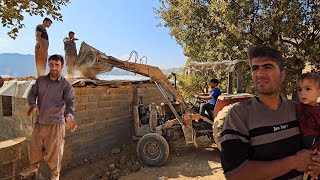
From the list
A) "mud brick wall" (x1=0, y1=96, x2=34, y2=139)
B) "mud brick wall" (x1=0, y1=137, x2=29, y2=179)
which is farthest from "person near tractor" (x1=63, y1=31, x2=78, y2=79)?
"mud brick wall" (x1=0, y1=137, x2=29, y2=179)

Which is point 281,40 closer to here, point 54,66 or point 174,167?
point 174,167

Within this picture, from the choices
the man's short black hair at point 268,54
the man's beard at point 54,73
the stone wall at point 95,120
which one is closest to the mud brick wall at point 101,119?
the stone wall at point 95,120

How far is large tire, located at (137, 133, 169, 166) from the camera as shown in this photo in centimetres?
736

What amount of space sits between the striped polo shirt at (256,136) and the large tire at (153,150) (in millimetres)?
5867

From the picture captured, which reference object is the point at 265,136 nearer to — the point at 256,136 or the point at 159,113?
the point at 256,136

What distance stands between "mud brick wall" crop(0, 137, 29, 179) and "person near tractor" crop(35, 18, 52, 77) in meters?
2.75

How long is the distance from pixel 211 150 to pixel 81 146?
11.6ft

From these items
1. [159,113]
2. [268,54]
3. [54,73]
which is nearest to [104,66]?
[159,113]

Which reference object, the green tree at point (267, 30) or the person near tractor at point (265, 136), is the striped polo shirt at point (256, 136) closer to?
the person near tractor at point (265, 136)

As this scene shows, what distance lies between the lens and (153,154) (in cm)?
745

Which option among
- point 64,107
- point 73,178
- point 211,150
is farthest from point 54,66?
point 211,150

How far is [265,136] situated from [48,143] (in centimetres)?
322

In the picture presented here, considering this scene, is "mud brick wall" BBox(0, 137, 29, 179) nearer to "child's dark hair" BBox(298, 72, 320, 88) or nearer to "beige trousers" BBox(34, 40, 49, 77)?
"beige trousers" BBox(34, 40, 49, 77)

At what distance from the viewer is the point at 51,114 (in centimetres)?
399
